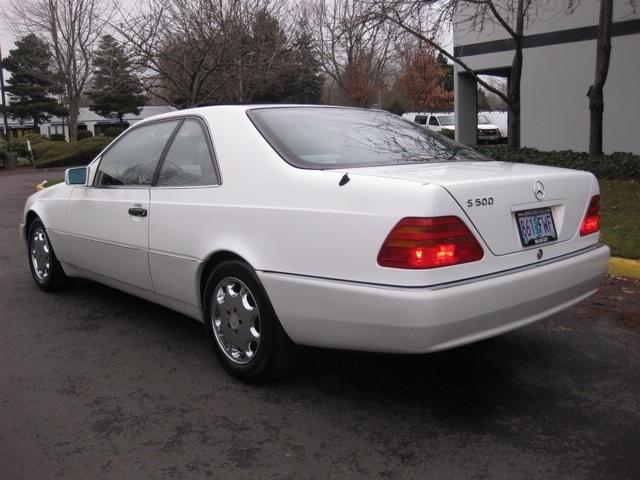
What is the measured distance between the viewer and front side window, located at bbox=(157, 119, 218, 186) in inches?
152

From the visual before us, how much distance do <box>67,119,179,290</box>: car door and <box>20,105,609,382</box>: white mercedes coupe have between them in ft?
0.06

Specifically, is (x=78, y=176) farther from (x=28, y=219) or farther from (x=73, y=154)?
(x=73, y=154)

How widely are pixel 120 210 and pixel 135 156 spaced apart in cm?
43

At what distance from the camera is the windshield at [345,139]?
3523 mm

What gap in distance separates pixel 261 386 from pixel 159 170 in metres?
1.60

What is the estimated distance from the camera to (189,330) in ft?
15.5

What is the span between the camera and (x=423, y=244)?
282 centimetres

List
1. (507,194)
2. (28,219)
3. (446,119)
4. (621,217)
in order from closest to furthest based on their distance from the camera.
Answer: (507,194) < (28,219) < (621,217) < (446,119)

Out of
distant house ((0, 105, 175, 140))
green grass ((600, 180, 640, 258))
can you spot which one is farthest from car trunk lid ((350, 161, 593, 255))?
distant house ((0, 105, 175, 140))

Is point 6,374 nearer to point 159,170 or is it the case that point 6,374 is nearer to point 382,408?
point 159,170

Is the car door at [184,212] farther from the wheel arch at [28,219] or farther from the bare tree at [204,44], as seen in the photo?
the bare tree at [204,44]

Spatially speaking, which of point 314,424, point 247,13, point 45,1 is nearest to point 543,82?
point 247,13

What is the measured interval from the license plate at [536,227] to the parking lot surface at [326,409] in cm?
86

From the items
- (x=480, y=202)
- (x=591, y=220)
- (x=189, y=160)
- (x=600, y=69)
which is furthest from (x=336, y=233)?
(x=600, y=69)
